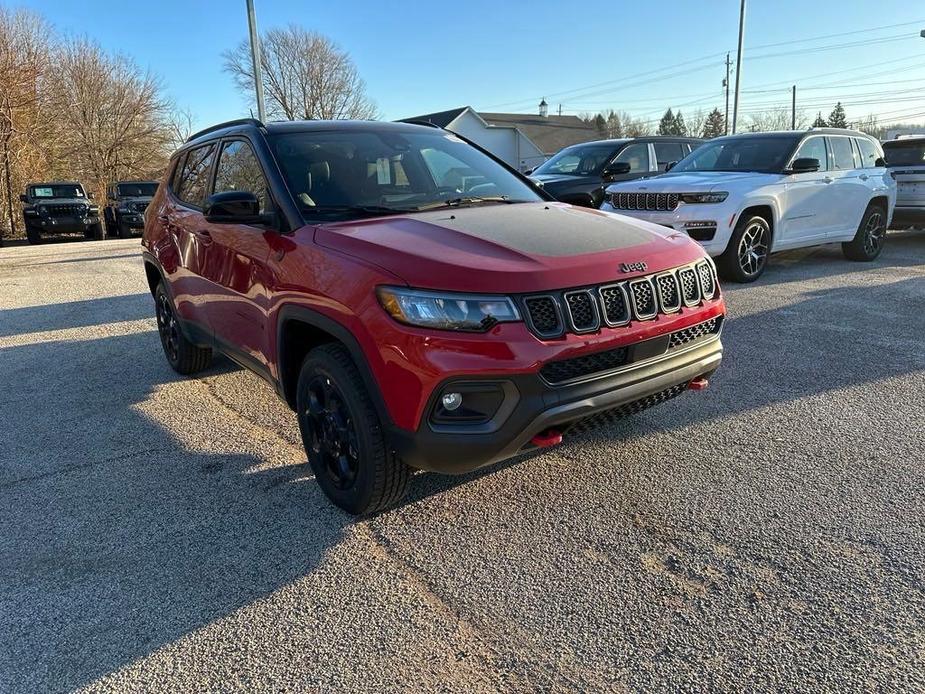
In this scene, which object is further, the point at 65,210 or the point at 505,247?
the point at 65,210

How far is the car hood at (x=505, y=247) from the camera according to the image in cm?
250

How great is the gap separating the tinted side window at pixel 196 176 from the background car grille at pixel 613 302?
2829mm

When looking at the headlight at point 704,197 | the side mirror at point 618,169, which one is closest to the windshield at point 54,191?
the side mirror at point 618,169

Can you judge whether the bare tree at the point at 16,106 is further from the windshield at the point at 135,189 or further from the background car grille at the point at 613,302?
the background car grille at the point at 613,302

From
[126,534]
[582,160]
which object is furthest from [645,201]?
[126,534]

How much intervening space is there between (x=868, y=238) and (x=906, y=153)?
10.5ft

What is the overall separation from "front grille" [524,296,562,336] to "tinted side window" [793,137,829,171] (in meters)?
7.02

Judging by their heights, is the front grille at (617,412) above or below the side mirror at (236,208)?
below

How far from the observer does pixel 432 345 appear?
96.5 inches

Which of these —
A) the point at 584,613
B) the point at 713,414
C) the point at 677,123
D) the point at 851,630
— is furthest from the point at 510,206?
the point at 677,123

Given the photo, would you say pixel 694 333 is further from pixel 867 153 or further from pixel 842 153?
pixel 867 153

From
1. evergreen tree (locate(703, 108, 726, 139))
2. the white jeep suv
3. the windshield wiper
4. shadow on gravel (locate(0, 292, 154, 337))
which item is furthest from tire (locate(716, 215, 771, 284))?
evergreen tree (locate(703, 108, 726, 139))

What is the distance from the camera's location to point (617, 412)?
2793mm

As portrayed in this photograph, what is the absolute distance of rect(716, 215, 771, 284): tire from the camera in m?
7.57
